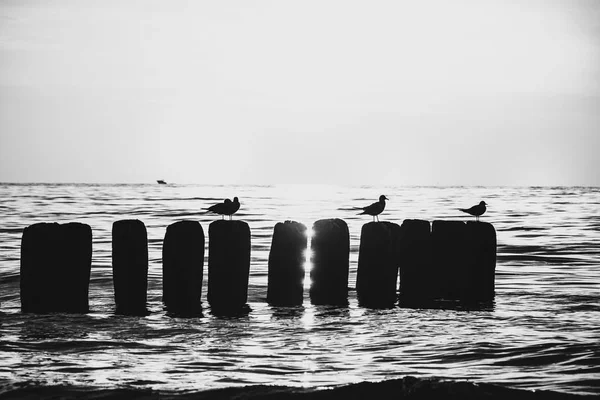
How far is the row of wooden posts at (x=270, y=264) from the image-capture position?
34.1 feet

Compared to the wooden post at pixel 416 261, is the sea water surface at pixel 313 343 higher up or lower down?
lower down

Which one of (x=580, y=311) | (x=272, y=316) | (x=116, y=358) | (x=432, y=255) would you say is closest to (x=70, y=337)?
(x=116, y=358)

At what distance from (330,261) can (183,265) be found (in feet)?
7.42

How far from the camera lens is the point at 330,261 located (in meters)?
11.3

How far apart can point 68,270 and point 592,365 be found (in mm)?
6946

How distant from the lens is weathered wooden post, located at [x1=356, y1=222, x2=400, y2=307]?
11203mm

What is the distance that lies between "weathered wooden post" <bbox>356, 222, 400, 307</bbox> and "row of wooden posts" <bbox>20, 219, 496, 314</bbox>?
0.02 metres

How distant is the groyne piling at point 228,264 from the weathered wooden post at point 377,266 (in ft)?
6.25

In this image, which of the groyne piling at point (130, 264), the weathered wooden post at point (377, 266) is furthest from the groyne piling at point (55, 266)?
the weathered wooden post at point (377, 266)

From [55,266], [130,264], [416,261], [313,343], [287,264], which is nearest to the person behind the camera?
[313,343]

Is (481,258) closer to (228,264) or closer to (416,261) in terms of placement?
(416,261)

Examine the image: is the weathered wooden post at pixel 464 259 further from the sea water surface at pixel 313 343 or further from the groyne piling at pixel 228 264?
the groyne piling at pixel 228 264

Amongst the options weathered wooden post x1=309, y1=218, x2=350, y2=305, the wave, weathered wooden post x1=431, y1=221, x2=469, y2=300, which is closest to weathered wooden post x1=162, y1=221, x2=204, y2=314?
weathered wooden post x1=309, y1=218, x2=350, y2=305

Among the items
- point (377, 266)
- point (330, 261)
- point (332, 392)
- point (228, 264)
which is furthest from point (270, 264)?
point (332, 392)
